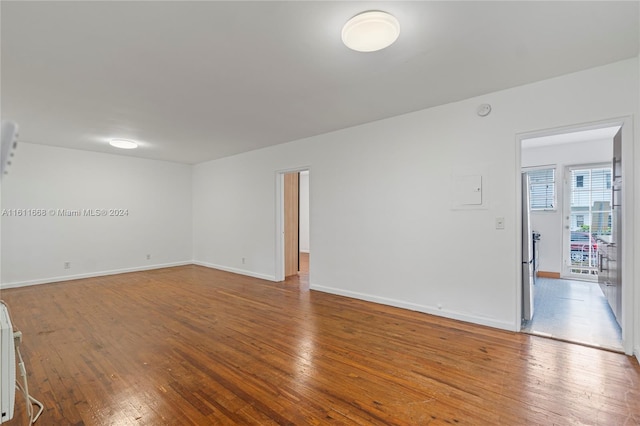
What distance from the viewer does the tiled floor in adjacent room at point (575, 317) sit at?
112 inches

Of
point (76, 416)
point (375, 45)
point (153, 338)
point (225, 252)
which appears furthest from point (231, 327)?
point (225, 252)

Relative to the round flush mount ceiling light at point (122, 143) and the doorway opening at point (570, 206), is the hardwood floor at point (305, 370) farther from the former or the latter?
the round flush mount ceiling light at point (122, 143)

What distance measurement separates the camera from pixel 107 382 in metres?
2.17

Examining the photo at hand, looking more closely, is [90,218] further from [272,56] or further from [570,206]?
[570,206]

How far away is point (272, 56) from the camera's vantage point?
2359 mm

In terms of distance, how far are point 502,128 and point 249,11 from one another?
8.92ft

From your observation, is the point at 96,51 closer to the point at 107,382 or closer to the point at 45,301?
the point at 107,382

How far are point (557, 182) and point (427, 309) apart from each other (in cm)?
435

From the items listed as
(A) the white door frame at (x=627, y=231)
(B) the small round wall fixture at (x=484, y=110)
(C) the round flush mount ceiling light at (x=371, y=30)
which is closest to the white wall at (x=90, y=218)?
(C) the round flush mount ceiling light at (x=371, y=30)

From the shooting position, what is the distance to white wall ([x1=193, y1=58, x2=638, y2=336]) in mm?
2824

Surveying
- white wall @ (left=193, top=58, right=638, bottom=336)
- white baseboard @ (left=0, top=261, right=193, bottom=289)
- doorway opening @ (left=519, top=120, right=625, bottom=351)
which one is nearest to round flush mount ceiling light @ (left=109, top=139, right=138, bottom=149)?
white wall @ (left=193, top=58, right=638, bottom=336)

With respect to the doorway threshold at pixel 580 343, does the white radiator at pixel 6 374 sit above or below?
above

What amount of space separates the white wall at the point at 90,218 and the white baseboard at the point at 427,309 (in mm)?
4467

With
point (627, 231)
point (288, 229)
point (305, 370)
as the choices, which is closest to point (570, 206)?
point (627, 231)
